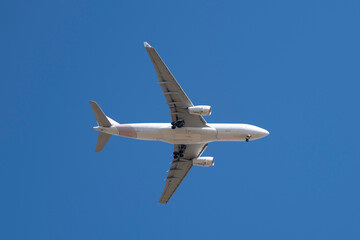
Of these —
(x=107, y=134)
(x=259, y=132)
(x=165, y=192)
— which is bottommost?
(x=165, y=192)

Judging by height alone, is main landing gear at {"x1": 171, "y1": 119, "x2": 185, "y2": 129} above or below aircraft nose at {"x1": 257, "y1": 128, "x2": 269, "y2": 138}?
below

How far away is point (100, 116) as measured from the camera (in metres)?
75.9

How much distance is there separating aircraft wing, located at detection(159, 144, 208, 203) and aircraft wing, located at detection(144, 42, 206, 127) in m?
5.61

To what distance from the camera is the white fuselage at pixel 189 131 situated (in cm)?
7538

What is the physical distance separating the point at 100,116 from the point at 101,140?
382 centimetres

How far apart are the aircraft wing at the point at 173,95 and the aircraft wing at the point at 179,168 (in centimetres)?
561

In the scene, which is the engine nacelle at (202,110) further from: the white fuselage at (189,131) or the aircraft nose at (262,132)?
the aircraft nose at (262,132)

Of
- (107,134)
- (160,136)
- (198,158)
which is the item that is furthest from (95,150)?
(198,158)

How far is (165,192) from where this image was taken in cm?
8300

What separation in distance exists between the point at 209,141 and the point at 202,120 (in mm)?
3416

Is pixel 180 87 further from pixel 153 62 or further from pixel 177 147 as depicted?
pixel 177 147

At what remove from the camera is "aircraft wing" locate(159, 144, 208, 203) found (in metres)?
80.4

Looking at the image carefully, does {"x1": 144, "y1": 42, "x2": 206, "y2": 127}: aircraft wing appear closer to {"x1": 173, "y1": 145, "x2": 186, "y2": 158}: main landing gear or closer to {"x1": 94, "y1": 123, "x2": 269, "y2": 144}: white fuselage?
{"x1": 94, "y1": 123, "x2": 269, "y2": 144}: white fuselage

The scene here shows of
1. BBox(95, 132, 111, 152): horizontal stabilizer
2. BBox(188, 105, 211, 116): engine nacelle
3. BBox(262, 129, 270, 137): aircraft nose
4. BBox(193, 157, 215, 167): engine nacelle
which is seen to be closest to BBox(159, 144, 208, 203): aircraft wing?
BBox(193, 157, 215, 167): engine nacelle
